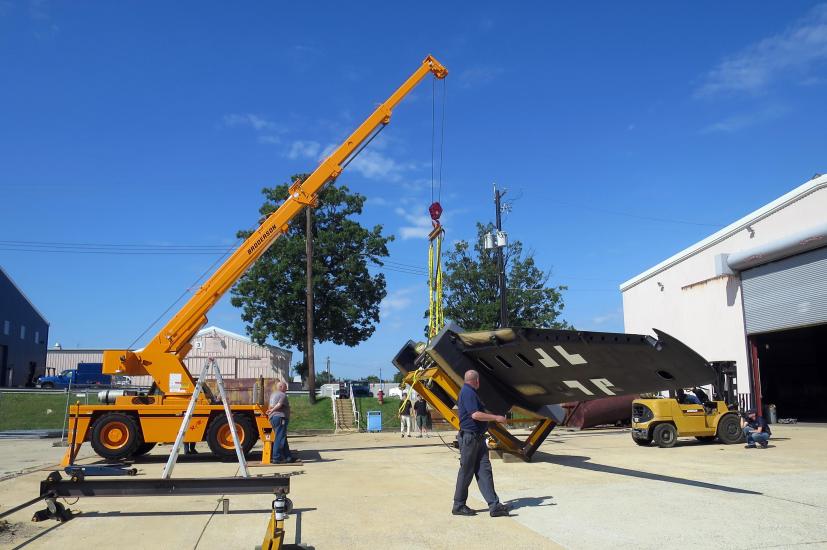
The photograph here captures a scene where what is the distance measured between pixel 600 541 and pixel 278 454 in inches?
337

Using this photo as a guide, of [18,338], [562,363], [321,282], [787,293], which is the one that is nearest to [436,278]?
[562,363]

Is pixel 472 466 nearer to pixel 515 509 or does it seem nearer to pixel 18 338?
pixel 515 509

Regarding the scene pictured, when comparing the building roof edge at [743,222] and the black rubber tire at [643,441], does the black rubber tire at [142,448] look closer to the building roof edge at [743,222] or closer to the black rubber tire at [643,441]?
the black rubber tire at [643,441]

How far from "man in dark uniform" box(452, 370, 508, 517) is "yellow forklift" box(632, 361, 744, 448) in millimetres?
9579

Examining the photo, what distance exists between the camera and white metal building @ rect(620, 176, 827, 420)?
21.0m

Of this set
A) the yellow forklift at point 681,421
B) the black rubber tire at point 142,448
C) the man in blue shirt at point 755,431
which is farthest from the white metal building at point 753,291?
the black rubber tire at point 142,448

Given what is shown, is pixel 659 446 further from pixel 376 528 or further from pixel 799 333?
pixel 799 333

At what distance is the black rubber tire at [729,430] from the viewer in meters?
15.8

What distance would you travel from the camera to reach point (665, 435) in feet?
50.4

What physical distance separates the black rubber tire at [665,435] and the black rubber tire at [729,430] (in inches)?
55.4

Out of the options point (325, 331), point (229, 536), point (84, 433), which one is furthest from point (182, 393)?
point (325, 331)

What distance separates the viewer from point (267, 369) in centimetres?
4338

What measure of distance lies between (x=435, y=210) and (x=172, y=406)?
821 centimetres

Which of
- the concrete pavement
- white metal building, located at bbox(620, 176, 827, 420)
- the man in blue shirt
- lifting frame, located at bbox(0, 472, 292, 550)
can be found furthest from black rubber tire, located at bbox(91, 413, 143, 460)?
white metal building, located at bbox(620, 176, 827, 420)
